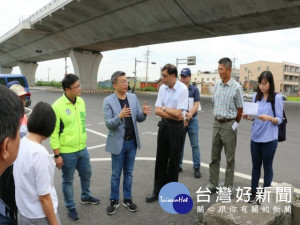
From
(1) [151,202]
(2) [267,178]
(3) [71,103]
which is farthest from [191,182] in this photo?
(3) [71,103]

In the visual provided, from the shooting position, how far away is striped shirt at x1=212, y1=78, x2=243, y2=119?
386 centimetres

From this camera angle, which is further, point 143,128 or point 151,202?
point 143,128

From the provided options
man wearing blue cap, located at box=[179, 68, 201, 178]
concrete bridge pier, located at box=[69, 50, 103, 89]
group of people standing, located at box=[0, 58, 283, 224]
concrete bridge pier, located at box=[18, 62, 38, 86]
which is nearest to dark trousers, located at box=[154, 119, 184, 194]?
group of people standing, located at box=[0, 58, 283, 224]

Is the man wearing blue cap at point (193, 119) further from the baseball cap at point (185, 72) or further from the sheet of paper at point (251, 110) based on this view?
the sheet of paper at point (251, 110)

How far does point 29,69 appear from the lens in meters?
53.3

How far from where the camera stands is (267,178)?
12.0ft

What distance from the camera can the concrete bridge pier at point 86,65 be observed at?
3241 centimetres

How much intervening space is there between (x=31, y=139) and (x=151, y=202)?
2347 mm

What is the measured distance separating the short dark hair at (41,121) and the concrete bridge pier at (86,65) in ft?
105

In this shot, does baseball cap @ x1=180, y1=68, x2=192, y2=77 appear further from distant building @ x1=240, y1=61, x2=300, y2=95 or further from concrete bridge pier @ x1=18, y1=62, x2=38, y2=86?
distant building @ x1=240, y1=61, x2=300, y2=95

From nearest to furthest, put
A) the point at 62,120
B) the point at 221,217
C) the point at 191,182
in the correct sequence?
the point at 221,217
the point at 62,120
the point at 191,182

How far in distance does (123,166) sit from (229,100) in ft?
6.16

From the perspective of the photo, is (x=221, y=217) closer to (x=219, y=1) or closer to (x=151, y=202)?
(x=151, y=202)

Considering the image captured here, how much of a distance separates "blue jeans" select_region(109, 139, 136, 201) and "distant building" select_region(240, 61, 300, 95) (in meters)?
72.3
